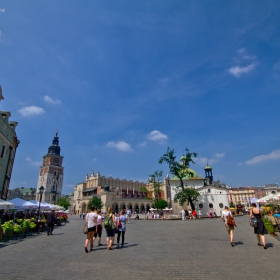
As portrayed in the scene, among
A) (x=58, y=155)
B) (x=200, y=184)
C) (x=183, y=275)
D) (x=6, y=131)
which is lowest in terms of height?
(x=183, y=275)

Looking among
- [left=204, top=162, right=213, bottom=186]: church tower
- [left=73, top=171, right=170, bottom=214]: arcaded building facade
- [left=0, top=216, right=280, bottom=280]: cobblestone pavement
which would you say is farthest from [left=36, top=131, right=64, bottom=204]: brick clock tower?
[left=0, top=216, right=280, bottom=280]: cobblestone pavement

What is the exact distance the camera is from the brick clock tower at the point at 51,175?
89750 millimetres

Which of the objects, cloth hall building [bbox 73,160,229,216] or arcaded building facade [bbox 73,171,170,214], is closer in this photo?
cloth hall building [bbox 73,160,229,216]

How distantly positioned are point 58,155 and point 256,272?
100837 mm

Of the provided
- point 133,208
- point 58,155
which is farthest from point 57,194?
point 133,208

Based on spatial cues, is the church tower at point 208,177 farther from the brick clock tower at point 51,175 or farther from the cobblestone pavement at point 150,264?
the brick clock tower at point 51,175

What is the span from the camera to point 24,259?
273 inches

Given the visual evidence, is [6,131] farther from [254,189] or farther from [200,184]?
[254,189]

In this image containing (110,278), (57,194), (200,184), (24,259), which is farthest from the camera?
(57,194)

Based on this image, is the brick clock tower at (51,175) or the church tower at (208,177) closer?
the church tower at (208,177)

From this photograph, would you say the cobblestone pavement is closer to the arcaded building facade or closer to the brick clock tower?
the arcaded building facade

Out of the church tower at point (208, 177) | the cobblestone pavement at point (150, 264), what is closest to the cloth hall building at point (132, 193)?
the church tower at point (208, 177)

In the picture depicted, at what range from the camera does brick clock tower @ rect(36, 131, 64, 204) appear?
89.8m

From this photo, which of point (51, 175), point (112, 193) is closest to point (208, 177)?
point (112, 193)
